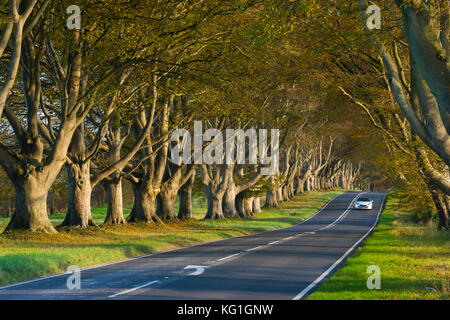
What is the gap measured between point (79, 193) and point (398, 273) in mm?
15493

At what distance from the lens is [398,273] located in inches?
586

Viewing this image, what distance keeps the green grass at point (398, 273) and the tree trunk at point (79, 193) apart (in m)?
12.4

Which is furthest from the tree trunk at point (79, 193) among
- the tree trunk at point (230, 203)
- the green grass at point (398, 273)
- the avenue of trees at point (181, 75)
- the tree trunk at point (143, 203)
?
the tree trunk at point (230, 203)

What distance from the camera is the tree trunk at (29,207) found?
21641mm

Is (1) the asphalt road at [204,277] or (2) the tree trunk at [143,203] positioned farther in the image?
(2) the tree trunk at [143,203]

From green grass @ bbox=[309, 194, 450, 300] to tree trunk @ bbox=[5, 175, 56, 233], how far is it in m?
12.0

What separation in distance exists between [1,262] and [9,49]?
1087 cm

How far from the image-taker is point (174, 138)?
3419cm

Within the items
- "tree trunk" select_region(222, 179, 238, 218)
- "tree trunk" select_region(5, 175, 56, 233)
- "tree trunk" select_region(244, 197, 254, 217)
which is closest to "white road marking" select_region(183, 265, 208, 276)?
"tree trunk" select_region(5, 175, 56, 233)

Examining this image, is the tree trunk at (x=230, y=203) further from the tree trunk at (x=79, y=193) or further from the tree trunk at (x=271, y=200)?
the tree trunk at (x=79, y=193)

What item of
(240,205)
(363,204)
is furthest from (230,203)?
(363,204)

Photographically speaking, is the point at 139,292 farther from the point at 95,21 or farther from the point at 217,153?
the point at 217,153

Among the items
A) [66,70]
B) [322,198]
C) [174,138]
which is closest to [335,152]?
[322,198]

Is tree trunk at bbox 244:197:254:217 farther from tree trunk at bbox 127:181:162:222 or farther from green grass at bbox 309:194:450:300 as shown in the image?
green grass at bbox 309:194:450:300
